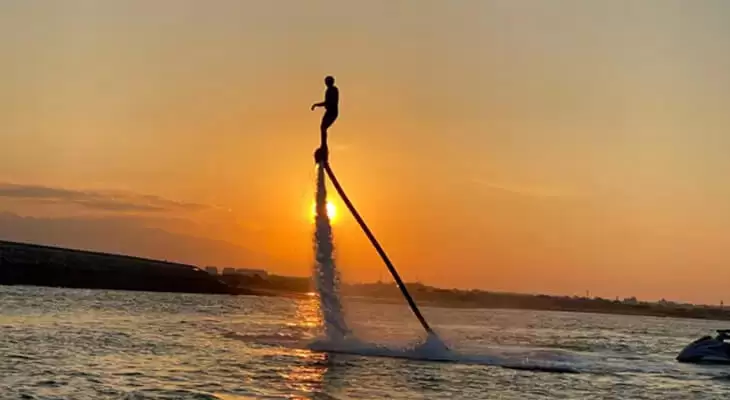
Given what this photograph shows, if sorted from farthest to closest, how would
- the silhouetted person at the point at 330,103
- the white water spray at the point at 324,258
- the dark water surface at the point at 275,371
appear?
the white water spray at the point at 324,258, the silhouetted person at the point at 330,103, the dark water surface at the point at 275,371

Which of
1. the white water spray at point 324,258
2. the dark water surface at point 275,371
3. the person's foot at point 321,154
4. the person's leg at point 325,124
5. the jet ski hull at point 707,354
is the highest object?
the person's leg at point 325,124

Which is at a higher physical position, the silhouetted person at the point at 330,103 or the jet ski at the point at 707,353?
the silhouetted person at the point at 330,103

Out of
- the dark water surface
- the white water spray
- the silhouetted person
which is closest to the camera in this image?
the dark water surface

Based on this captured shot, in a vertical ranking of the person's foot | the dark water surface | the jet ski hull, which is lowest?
the dark water surface

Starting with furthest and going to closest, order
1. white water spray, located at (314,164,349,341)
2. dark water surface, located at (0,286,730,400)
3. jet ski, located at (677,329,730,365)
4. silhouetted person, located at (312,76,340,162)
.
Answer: jet ski, located at (677,329,730,365) → white water spray, located at (314,164,349,341) → silhouetted person, located at (312,76,340,162) → dark water surface, located at (0,286,730,400)

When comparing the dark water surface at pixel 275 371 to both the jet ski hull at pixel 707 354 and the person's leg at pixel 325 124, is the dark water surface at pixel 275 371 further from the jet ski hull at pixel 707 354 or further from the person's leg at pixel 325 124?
the person's leg at pixel 325 124

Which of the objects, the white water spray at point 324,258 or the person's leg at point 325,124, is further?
the white water spray at point 324,258

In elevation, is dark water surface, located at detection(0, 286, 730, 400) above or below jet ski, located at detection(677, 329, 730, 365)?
below

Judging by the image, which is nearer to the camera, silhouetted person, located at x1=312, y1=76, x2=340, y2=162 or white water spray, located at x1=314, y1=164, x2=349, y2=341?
silhouetted person, located at x1=312, y1=76, x2=340, y2=162

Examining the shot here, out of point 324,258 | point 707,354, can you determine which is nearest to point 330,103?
point 324,258

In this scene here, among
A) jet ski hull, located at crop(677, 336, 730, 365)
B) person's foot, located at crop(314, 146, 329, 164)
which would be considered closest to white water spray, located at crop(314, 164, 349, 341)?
person's foot, located at crop(314, 146, 329, 164)

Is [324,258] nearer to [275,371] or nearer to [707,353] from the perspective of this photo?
[275,371]

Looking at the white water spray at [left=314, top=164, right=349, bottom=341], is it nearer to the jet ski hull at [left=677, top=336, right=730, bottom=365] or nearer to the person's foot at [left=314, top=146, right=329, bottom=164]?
the person's foot at [left=314, top=146, right=329, bottom=164]

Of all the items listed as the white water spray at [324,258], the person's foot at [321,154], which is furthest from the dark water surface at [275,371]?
the person's foot at [321,154]
